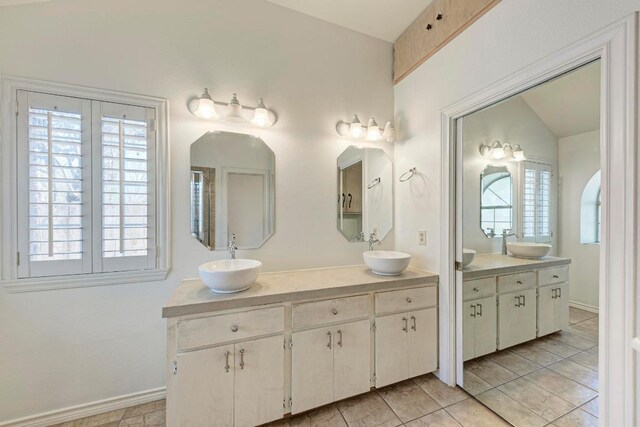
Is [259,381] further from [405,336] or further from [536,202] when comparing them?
[536,202]

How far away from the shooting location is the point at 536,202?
1.57 m

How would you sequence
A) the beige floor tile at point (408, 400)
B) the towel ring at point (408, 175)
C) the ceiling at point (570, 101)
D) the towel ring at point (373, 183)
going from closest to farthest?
1. the ceiling at point (570, 101)
2. the beige floor tile at point (408, 400)
3. the towel ring at point (408, 175)
4. the towel ring at point (373, 183)

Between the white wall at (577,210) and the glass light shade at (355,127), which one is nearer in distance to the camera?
the white wall at (577,210)

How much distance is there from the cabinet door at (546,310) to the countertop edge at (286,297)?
0.63 m

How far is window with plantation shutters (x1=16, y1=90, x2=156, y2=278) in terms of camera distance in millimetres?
1502

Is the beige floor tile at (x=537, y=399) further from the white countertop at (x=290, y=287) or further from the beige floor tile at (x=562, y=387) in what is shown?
the white countertop at (x=290, y=287)

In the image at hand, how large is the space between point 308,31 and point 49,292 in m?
2.64

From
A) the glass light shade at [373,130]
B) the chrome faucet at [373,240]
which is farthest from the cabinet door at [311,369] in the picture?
the glass light shade at [373,130]

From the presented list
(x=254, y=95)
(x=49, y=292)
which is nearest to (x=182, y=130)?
(x=254, y=95)

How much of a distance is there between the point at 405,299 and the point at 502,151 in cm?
127

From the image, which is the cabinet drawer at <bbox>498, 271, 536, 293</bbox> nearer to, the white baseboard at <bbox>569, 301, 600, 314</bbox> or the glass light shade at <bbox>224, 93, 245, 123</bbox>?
the white baseboard at <bbox>569, 301, 600, 314</bbox>

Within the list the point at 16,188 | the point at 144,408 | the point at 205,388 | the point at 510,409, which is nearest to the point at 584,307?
the point at 510,409

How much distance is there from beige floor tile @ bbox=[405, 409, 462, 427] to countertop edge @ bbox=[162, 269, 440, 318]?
81 centimetres

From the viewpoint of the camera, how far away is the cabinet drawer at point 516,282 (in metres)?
1.71
